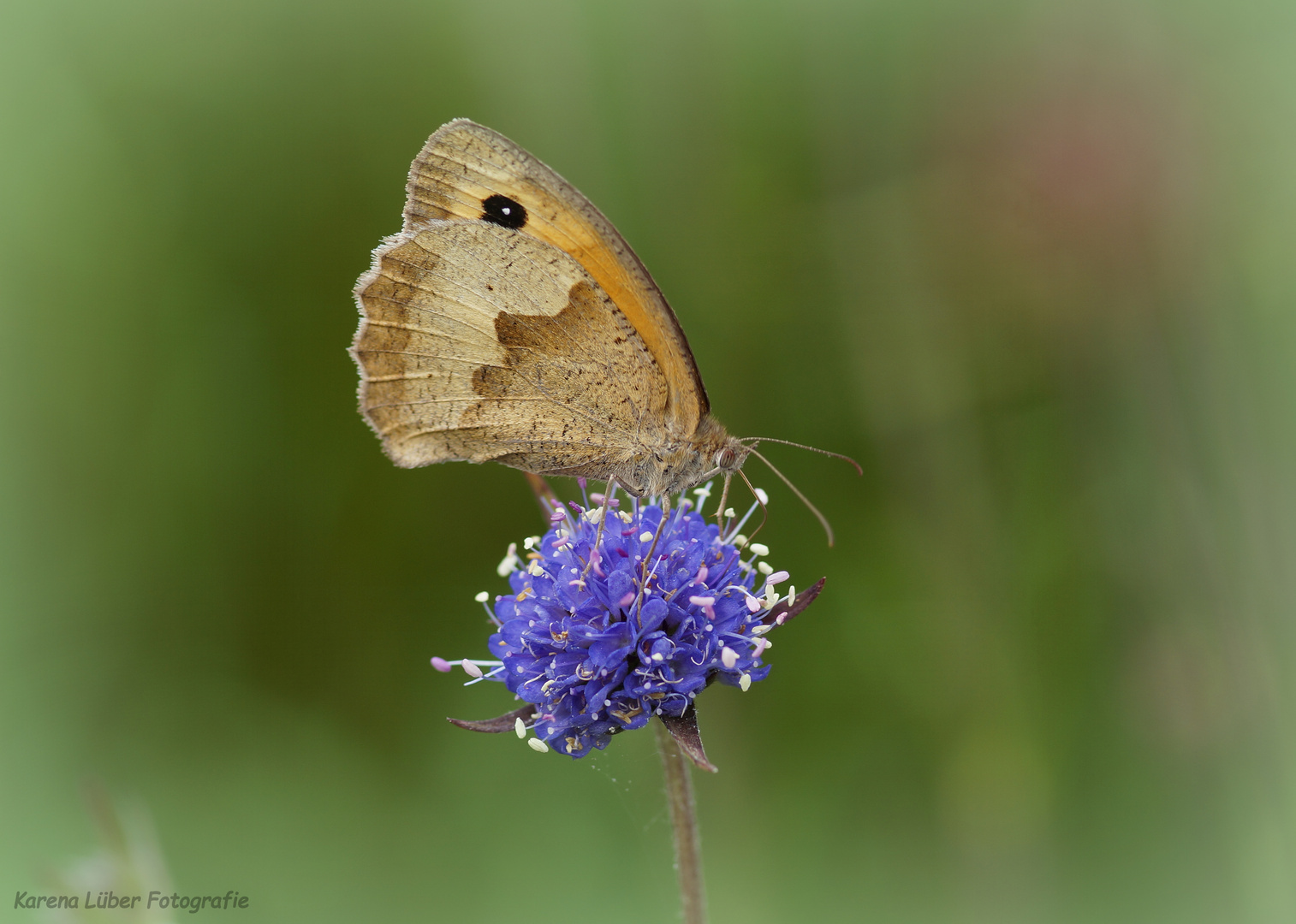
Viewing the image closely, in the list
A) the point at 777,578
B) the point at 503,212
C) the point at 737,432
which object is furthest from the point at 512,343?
the point at 737,432

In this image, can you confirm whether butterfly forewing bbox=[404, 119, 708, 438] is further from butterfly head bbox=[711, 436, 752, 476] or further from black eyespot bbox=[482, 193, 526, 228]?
butterfly head bbox=[711, 436, 752, 476]

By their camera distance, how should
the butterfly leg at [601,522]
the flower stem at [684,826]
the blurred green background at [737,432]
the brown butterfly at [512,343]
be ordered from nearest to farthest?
the flower stem at [684,826]
the butterfly leg at [601,522]
the brown butterfly at [512,343]
the blurred green background at [737,432]

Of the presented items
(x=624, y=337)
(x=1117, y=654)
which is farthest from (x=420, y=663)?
(x=1117, y=654)

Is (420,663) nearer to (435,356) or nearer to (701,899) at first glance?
(435,356)

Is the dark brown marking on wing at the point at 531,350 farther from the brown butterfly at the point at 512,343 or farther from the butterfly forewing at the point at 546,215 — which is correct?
the butterfly forewing at the point at 546,215

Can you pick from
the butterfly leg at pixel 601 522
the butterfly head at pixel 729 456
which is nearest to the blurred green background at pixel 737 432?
the butterfly head at pixel 729 456

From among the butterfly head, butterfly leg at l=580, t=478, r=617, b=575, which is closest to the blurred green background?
the butterfly head

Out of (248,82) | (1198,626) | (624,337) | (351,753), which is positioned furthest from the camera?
(248,82)

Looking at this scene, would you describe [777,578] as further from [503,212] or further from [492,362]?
[503,212]
